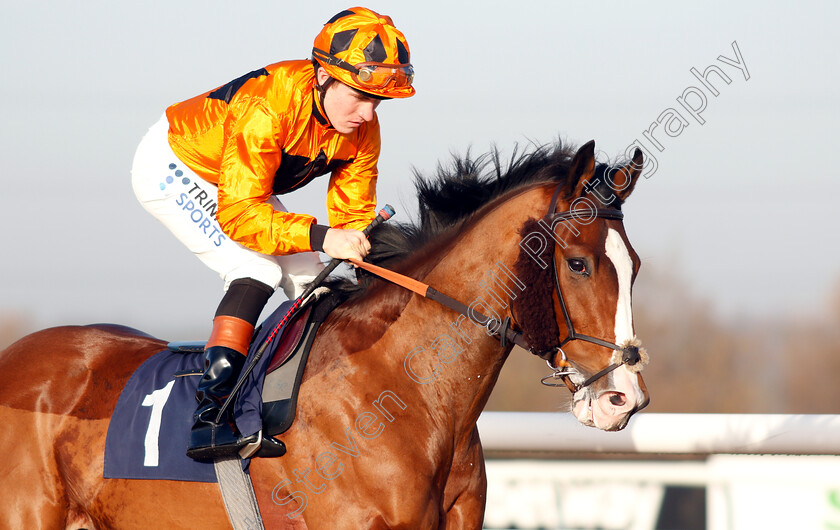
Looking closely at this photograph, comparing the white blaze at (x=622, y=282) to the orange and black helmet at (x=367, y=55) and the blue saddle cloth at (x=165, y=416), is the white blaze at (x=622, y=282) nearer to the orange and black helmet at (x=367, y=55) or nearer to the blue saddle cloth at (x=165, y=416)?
the orange and black helmet at (x=367, y=55)

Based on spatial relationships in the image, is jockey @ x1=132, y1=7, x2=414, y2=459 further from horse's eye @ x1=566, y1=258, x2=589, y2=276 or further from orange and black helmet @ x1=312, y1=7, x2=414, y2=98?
horse's eye @ x1=566, y1=258, x2=589, y2=276

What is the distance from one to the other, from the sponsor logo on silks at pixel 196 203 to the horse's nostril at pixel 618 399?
1.57 metres

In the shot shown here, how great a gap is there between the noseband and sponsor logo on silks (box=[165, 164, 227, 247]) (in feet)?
4.26

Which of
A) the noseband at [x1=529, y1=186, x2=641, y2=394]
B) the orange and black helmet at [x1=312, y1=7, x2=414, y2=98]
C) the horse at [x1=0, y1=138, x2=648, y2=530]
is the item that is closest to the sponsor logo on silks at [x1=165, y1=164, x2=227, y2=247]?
the horse at [x1=0, y1=138, x2=648, y2=530]

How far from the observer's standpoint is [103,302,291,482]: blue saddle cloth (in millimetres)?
2791

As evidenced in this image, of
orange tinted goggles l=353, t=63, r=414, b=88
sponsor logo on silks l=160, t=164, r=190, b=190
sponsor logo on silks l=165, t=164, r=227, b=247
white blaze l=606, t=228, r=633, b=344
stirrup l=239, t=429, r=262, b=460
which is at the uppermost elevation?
orange tinted goggles l=353, t=63, r=414, b=88

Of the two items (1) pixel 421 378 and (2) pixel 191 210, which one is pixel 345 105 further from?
(1) pixel 421 378

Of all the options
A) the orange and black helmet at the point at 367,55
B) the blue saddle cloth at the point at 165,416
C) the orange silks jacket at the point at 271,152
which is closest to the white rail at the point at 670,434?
the orange silks jacket at the point at 271,152

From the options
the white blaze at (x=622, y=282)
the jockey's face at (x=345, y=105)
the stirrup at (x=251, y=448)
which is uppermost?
the jockey's face at (x=345, y=105)

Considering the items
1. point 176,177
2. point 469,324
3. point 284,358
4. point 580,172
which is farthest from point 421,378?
point 176,177

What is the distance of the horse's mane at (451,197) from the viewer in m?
2.91

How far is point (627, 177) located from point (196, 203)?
1.58m

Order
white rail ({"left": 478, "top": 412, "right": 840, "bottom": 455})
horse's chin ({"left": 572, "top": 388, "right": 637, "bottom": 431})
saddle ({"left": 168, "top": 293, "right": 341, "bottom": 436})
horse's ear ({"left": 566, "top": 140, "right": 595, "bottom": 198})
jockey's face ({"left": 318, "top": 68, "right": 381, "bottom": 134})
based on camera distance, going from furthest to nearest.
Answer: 1. white rail ({"left": 478, "top": 412, "right": 840, "bottom": 455})
2. jockey's face ({"left": 318, "top": 68, "right": 381, "bottom": 134})
3. saddle ({"left": 168, "top": 293, "right": 341, "bottom": 436})
4. horse's ear ({"left": 566, "top": 140, "right": 595, "bottom": 198})
5. horse's chin ({"left": 572, "top": 388, "right": 637, "bottom": 431})

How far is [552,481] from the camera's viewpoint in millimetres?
4477
